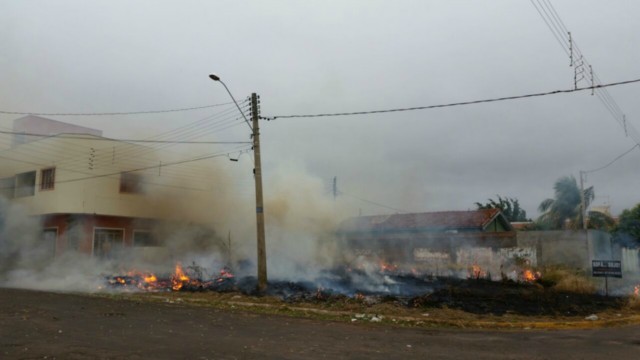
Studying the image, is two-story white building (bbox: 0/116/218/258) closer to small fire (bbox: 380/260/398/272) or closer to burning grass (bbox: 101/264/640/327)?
burning grass (bbox: 101/264/640/327)

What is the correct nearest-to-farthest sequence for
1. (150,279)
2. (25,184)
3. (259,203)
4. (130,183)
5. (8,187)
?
(259,203), (150,279), (130,183), (25,184), (8,187)

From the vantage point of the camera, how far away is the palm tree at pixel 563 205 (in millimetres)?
37406

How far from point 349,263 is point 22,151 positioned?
2134cm

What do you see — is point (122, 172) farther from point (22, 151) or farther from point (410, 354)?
point (410, 354)

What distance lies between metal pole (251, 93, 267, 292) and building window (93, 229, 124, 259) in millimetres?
13683

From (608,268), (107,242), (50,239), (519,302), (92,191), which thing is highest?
(92,191)

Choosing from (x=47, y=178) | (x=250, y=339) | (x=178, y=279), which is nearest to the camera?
(x=250, y=339)

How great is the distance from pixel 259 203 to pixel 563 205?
3048cm

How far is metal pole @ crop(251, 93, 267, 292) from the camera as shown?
1652cm

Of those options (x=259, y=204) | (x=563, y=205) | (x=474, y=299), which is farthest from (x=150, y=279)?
(x=563, y=205)

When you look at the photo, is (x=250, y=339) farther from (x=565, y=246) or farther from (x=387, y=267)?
(x=565, y=246)

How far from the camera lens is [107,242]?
2697 cm

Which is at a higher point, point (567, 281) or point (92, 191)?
point (92, 191)

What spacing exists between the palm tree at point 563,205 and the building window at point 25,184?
123ft
